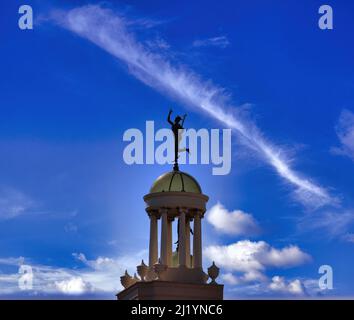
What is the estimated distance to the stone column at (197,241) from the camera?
58.7 m

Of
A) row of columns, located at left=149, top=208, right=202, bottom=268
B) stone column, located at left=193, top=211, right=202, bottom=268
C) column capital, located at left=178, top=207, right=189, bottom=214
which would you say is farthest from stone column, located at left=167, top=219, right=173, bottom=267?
column capital, located at left=178, top=207, right=189, bottom=214

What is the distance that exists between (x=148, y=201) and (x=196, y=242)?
434 centimetres

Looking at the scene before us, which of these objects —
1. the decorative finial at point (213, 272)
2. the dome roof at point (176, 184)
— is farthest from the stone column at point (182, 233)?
the decorative finial at point (213, 272)

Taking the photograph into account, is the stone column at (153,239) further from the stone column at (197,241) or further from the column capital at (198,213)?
the column capital at (198,213)

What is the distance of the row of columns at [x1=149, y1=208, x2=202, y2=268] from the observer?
5853cm

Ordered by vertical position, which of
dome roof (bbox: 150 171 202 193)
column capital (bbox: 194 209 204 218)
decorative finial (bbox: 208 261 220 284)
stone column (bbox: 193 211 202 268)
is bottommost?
decorative finial (bbox: 208 261 220 284)

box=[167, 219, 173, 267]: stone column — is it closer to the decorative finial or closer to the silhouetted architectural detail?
the silhouetted architectural detail

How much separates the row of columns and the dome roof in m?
1.50

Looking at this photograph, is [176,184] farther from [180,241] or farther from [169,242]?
[169,242]

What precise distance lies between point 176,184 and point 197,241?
4159 mm

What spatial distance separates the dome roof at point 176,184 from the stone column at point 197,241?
1832mm
